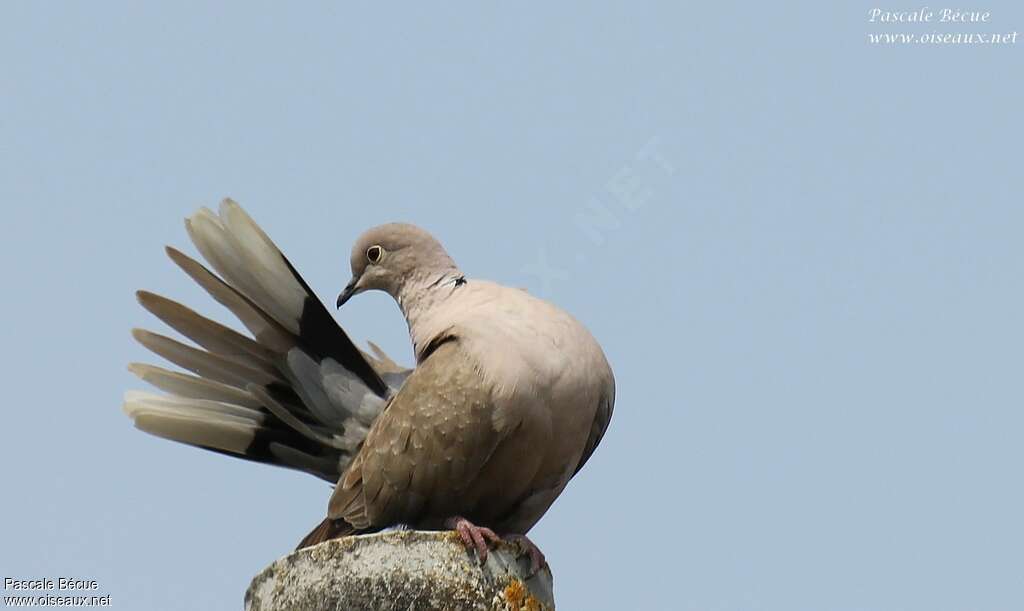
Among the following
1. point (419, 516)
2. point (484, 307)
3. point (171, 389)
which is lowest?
point (419, 516)

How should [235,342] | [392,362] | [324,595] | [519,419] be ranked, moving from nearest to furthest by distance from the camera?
1. [324,595]
2. [519,419]
3. [235,342]
4. [392,362]

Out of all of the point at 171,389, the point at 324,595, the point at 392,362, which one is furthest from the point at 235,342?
the point at 324,595

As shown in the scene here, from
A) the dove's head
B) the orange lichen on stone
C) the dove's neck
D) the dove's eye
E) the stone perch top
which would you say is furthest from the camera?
the dove's eye

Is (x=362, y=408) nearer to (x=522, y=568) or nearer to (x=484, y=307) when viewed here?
(x=484, y=307)

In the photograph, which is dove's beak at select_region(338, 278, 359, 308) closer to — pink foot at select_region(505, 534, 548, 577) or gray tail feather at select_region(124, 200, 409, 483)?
gray tail feather at select_region(124, 200, 409, 483)

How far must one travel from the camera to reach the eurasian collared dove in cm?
596

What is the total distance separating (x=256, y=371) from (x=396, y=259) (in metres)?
0.92

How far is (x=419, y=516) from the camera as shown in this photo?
612cm

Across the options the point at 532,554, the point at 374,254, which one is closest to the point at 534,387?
the point at 532,554

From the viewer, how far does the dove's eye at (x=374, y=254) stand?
6957 mm

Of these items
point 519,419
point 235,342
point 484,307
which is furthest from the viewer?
point 235,342

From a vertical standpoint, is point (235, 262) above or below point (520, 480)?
above

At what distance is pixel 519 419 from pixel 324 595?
131 centimetres

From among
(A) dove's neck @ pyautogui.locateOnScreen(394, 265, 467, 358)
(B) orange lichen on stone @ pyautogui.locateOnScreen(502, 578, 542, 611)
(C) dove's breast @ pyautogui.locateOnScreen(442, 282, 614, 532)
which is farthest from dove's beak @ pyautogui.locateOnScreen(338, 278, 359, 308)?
(B) orange lichen on stone @ pyautogui.locateOnScreen(502, 578, 542, 611)
